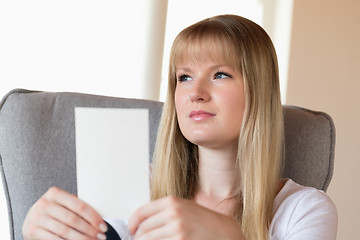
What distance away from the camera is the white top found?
1165 millimetres

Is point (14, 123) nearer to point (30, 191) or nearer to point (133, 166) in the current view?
point (30, 191)

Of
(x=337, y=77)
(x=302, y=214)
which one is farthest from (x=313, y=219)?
(x=337, y=77)

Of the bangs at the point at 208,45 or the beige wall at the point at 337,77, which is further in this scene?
the beige wall at the point at 337,77

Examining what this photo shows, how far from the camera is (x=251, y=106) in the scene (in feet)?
4.33

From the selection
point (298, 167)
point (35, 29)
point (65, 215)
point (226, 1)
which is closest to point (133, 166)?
point (65, 215)

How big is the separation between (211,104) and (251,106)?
0.11m

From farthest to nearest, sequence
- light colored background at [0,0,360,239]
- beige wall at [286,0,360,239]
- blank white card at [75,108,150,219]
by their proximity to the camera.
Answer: beige wall at [286,0,360,239] < light colored background at [0,0,360,239] < blank white card at [75,108,150,219]

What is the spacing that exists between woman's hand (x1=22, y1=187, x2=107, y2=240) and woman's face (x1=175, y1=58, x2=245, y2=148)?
44cm

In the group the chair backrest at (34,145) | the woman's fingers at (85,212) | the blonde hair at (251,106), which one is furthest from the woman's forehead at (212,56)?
the woman's fingers at (85,212)

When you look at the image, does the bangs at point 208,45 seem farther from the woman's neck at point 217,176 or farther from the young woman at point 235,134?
the woman's neck at point 217,176

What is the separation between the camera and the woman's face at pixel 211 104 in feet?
4.14

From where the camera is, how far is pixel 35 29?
98.3 inches

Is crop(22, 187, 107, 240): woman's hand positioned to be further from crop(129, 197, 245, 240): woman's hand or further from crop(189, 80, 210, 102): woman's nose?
crop(189, 80, 210, 102): woman's nose

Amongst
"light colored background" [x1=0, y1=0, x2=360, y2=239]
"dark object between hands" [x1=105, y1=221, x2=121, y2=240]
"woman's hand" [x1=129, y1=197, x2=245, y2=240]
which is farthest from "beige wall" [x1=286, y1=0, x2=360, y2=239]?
"woman's hand" [x1=129, y1=197, x2=245, y2=240]
